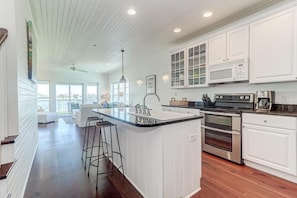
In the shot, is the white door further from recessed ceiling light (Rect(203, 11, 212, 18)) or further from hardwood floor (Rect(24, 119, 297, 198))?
recessed ceiling light (Rect(203, 11, 212, 18))

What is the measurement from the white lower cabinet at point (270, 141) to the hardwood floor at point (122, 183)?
0.23 m

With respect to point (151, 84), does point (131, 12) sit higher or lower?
higher

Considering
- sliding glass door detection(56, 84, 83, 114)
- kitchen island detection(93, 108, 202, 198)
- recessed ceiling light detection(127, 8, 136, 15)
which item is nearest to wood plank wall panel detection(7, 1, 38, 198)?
kitchen island detection(93, 108, 202, 198)

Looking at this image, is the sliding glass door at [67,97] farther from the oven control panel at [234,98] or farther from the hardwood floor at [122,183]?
the oven control panel at [234,98]

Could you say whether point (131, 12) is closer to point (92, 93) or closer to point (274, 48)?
point (274, 48)

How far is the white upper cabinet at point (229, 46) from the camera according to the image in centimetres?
306

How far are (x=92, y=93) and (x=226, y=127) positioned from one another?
9886mm

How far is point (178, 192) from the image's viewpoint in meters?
1.96

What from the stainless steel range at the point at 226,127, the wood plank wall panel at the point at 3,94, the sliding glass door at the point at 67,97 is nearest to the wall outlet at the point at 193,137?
the stainless steel range at the point at 226,127

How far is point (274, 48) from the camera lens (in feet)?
8.70

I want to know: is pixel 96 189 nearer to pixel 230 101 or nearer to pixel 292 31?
pixel 230 101

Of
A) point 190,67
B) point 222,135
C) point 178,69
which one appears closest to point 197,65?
point 190,67

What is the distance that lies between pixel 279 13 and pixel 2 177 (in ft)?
13.0

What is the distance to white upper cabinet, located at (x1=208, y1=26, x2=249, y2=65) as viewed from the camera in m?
3.06
